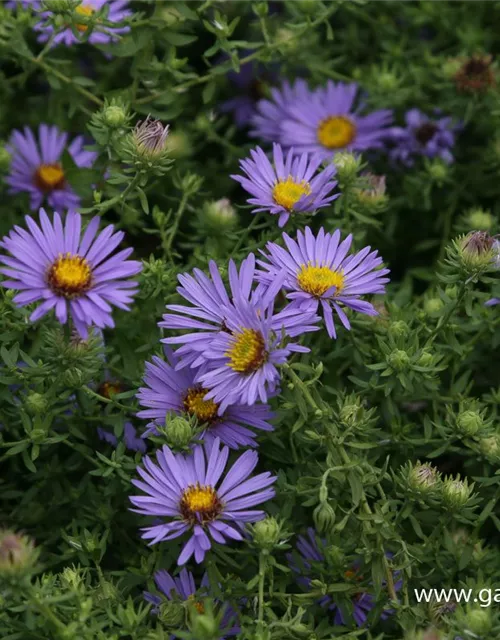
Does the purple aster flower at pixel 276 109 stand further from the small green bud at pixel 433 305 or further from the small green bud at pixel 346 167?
the small green bud at pixel 433 305

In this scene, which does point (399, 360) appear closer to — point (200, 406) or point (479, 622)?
point (200, 406)

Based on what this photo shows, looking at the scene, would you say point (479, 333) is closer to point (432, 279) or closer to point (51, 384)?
point (432, 279)

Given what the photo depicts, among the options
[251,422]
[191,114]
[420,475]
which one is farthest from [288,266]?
[191,114]

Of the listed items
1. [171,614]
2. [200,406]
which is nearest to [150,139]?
[200,406]

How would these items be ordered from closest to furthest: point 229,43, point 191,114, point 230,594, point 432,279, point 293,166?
point 230,594 → point 293,166 → point 229,43 → point 432,279 → point 191,114

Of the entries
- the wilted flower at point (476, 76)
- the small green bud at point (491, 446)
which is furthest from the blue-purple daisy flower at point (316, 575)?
the wilted flower at point (476, 76)
